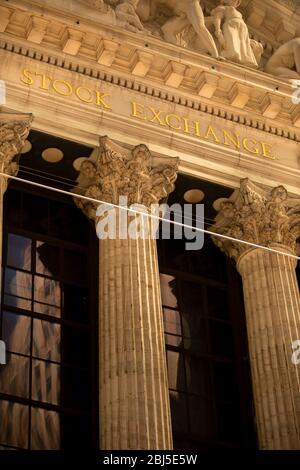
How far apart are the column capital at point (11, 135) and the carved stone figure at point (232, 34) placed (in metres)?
6.54

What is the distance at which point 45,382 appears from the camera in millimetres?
28047

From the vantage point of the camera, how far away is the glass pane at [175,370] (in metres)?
29.6

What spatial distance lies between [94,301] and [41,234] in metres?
2.08

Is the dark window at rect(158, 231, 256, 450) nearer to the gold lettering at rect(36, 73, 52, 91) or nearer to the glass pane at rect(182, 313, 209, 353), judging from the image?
the glass pane at rect(182, 313, 209, 353)

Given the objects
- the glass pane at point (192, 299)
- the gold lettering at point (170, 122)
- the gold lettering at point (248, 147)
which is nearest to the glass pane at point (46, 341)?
the glass pane at point (192, 299)

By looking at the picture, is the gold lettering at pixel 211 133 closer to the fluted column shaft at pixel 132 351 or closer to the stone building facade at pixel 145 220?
the stone building facade at pixel 145 220

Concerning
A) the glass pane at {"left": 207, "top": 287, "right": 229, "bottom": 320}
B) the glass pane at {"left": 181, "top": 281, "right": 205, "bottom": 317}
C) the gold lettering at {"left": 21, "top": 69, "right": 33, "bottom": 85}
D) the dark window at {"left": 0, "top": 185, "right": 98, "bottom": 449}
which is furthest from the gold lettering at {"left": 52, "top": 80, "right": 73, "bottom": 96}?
the glass pane at {"left": 207, "top": 287, "right": 229, "bottom": 320}

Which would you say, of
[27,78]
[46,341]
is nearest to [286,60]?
[27,78]

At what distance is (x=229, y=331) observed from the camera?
3139cm

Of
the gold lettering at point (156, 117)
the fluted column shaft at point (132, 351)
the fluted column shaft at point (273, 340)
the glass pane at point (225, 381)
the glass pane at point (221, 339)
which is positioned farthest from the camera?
the gold lettering at point (156, 117)

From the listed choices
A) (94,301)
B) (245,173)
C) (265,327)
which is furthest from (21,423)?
(245,173)

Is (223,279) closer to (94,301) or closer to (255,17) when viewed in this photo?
(94,301)

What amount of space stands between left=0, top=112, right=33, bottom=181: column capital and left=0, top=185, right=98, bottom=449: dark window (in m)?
1.76

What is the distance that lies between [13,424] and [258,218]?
811cm
